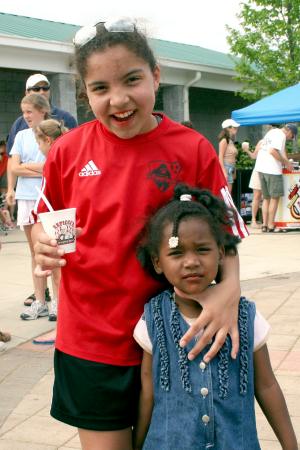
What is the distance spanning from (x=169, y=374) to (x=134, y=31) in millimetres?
1090

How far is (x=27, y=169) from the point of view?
594 centimetres

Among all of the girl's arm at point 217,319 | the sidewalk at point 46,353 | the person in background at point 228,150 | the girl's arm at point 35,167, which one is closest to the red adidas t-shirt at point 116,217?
the girl's arm at point 217,319

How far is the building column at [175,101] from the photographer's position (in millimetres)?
18125

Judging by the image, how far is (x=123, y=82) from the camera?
220 centimetres

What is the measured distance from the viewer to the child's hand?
2.19 meters

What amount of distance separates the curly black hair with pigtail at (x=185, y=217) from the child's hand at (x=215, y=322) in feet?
0.48

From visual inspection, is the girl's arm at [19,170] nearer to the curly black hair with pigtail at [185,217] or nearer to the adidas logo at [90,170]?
the adidas logo at [90,170]

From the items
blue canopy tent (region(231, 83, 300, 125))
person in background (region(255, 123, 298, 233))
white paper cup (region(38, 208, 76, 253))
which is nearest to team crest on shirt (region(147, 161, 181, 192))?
white paper cup (region(38, 208, 76, 253))

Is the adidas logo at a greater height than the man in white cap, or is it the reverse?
Answer: the man in white cap

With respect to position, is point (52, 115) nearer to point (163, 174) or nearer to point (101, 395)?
point (163, 174)

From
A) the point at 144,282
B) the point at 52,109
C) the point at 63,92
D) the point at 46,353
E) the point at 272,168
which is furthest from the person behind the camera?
the point at 63,92

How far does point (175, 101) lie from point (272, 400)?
16.3 m

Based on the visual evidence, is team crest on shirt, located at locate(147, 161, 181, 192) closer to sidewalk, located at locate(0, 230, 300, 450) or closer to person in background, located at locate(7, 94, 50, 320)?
sidewalk, located at locate(0, 230, 300, 450)

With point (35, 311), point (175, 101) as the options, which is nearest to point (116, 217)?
point (35, 311)
